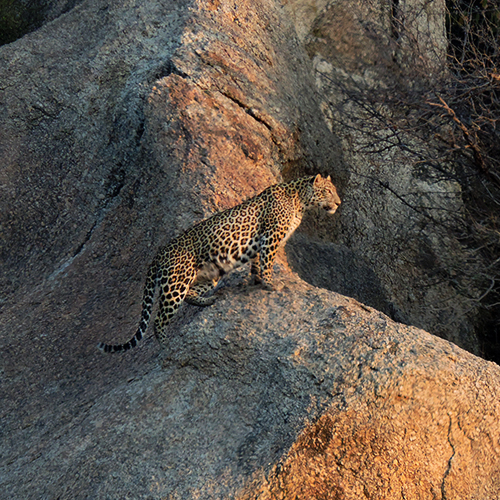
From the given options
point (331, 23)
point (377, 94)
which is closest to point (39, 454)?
point (377, 94)

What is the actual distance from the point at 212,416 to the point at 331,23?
38.4ft

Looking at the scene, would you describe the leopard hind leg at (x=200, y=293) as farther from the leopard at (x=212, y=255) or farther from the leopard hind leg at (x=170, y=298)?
the leopard hind leg at (x=170, y=298)

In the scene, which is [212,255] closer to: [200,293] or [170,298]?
[200,293]

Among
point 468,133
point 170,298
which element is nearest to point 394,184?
point 468,133

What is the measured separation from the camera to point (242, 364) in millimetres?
6980

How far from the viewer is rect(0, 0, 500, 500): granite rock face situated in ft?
20.7

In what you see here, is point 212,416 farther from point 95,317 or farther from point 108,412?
point 95,317

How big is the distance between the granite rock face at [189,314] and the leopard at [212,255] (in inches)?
11.3

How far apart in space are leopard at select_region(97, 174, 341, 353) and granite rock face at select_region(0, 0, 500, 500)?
287 millimetres

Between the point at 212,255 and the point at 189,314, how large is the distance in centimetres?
84

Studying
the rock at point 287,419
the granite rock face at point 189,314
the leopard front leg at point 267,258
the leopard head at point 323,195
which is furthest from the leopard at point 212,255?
the leopard head at point 323,195

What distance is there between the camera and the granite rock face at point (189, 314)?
631 cm

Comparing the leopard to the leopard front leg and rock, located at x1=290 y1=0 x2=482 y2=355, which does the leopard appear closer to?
the leopard front leg

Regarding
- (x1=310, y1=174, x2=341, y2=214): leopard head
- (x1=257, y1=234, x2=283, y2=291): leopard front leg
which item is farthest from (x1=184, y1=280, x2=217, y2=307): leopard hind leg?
(x1=310, y1=174, x2=341, y2=214): leopard head
